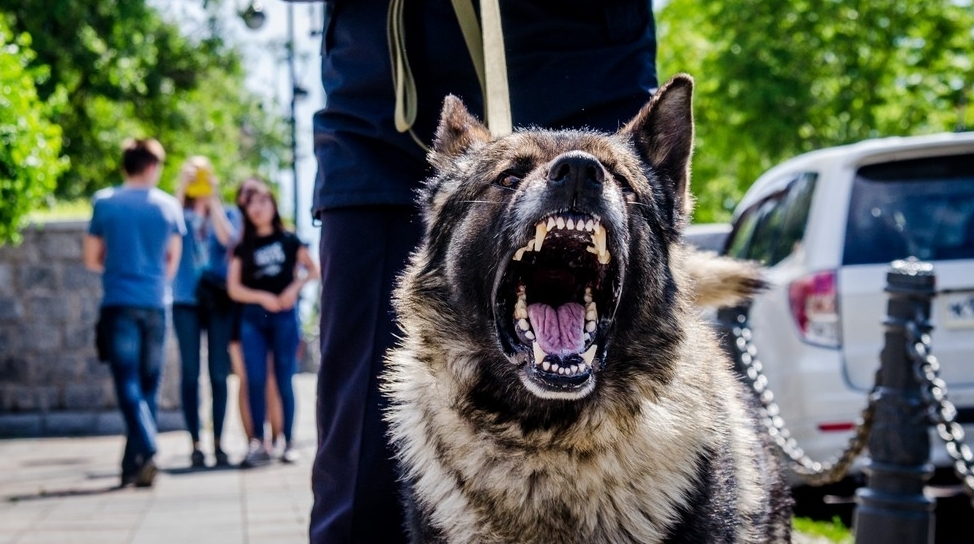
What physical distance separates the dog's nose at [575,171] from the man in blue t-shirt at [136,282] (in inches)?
248

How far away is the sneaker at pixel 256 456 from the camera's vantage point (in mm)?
9562

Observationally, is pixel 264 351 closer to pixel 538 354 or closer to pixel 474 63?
pixel 474 63

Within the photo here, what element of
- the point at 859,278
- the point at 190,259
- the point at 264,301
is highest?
the point at 190,259

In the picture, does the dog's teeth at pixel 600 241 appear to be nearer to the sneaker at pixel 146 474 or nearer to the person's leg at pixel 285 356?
the sneaker at pixel 146 474

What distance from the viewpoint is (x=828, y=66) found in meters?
23.9

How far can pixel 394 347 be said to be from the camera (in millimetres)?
3113

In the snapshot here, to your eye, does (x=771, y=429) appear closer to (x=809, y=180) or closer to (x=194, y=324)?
(x=809, y=180)

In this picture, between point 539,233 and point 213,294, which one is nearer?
point 539,233

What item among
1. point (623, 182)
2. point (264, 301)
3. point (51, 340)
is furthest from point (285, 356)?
point (623, 182)

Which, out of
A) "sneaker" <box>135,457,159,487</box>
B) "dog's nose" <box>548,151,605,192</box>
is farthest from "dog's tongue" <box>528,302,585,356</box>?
"sneaker" <box>135,457,159,487</box>

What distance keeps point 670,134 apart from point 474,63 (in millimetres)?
547

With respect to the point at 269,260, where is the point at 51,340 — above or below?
below

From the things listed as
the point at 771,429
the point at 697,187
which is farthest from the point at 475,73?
the point at 697,187

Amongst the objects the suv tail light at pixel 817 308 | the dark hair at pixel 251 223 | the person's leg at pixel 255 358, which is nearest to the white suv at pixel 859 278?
the suv tail light at pixel 817 308
